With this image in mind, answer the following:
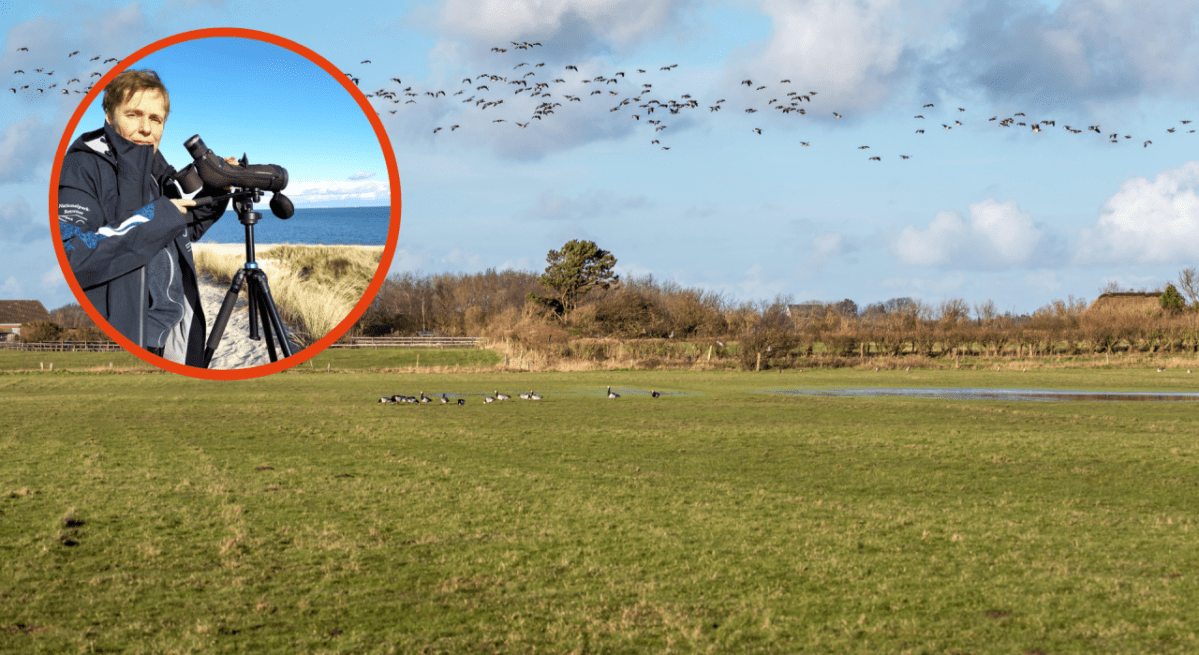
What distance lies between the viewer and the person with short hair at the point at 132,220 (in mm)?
2609

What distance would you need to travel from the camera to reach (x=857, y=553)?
9.45 metres

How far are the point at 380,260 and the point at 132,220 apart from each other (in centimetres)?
75

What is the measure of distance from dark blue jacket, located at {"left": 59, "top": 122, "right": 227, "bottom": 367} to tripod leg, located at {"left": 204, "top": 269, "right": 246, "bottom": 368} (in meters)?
0.15

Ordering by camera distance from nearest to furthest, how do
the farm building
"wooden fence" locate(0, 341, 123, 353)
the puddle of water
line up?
the puddle of water < "wooden fence" locate(0, 341, 123, 353) < the farm building

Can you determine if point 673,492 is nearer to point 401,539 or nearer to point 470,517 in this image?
point 470,517

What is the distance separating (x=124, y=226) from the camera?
2.61m

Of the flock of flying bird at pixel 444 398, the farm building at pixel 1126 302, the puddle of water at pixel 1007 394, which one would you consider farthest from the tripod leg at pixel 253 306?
the farm building at pixel 1126 302

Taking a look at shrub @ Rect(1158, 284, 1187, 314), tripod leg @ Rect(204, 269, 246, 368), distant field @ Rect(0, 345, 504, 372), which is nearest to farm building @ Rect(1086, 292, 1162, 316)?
shrub @ Rect(1158, 284, 1187, 314)

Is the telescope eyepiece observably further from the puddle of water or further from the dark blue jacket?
the puddle of water

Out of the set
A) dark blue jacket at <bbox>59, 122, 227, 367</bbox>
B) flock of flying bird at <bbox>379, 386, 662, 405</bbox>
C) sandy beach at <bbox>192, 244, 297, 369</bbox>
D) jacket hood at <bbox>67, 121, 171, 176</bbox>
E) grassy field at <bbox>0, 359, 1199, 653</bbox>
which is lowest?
grassy field at <bbox>0, 359, 1199, 653</bbox>

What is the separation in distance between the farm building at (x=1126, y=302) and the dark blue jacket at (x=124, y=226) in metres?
85.6

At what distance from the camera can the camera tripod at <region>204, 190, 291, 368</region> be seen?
265 centimetres

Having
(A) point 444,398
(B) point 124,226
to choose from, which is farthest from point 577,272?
(B) point 124,226

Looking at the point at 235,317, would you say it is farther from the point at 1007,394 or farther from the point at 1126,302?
the point at 1126,302
